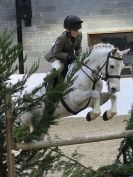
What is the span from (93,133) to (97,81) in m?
3.13

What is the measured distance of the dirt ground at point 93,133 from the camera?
8247mm

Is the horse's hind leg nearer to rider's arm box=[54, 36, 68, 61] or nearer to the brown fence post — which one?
rider's arm box=[54, 36, 68, 61]

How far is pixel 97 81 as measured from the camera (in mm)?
7617

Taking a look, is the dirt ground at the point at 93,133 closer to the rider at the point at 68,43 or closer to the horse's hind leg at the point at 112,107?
the horse's hind leg at the point at 112,107

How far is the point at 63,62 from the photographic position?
762 centimetres

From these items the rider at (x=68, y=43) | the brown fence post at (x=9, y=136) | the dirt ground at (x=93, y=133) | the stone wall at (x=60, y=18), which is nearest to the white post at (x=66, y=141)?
the brown fence post at (x=9, y=136)

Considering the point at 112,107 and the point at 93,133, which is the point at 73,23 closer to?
the point at 112,107

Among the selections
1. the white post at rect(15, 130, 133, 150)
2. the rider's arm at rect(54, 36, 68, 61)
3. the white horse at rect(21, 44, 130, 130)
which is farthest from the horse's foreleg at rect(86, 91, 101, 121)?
the white post at rect(15, 130, 133, 150)

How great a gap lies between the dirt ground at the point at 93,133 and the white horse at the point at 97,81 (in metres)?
0.46

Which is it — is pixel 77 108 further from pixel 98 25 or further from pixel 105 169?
pixel 98 25

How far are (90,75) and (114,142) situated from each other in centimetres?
281

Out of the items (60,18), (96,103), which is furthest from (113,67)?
(60,18)

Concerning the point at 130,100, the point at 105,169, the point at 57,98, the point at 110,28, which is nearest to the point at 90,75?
the point at 105,169

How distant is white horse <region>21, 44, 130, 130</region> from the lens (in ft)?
24.3
